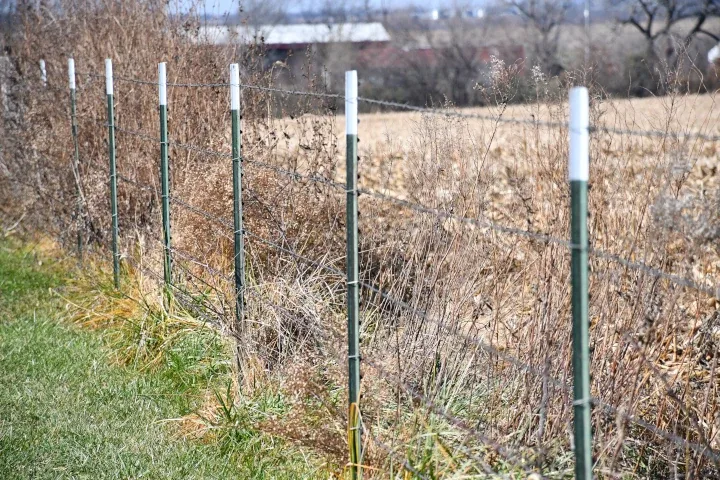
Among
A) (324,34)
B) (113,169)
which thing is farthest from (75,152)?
(324,34)

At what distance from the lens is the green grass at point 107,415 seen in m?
5.00

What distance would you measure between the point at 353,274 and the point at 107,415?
6.42 feet

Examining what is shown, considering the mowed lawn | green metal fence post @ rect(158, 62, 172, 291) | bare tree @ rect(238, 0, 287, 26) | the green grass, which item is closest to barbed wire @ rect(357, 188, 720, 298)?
the green grass

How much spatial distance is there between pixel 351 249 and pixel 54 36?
22.8ft

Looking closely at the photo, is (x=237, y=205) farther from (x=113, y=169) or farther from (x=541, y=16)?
(x=541, y=16)

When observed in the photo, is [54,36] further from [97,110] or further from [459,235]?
[459,235]

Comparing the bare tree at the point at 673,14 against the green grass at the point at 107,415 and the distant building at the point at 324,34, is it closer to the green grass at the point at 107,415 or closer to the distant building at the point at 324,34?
the distant building at the point at 324,34

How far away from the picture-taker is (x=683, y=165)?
354 cm

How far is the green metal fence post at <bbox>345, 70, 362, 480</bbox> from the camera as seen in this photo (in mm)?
4406

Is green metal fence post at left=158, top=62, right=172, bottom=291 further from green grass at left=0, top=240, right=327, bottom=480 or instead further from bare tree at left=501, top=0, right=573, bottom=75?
bare tree at left=501, top=0, right=573, bottom=75

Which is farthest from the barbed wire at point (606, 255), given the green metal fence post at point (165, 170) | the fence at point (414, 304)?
the green metal fence post at point (165, 170)

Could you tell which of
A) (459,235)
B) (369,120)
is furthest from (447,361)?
(369,120)

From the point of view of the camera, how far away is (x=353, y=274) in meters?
4.48

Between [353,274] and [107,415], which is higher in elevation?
[353,274]
